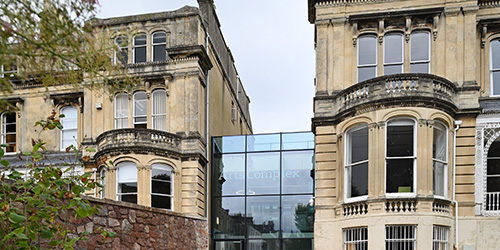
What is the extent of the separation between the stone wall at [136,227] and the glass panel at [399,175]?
7.44 meters

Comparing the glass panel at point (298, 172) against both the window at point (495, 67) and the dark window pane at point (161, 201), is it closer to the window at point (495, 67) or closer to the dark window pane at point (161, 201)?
the dark window pane at point (161, 201)

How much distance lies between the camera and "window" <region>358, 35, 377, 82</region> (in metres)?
16.6

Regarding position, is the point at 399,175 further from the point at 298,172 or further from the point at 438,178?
the point at 298,172

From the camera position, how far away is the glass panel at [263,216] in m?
21.4

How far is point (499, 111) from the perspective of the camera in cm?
1515

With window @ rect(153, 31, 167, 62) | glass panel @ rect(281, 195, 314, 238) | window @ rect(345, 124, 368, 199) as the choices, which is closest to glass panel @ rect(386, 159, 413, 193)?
window @ rect(345, 124, 368, 199)

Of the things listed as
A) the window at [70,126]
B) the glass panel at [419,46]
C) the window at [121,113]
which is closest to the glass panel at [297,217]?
the glass panel at [419,46]

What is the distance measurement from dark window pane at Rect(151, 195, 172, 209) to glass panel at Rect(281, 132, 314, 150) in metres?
6.19

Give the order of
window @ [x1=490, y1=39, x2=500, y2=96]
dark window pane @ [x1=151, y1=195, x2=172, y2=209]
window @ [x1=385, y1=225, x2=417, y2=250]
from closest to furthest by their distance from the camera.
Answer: window @ [x1=385, y1=225, x2=417, y2=250], window @ [x1=490, y1=39, x2=500, y2=96], dark window pane @ [x1=151, y1=195, x2=172, y2=209]

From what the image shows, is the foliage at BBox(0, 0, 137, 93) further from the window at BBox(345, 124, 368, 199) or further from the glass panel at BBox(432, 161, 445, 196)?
the glass panel at BBox(432, 161, 445, 196)

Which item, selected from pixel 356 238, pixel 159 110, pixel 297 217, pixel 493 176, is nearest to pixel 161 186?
pixel 159 110

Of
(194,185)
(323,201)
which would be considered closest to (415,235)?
(323,201)

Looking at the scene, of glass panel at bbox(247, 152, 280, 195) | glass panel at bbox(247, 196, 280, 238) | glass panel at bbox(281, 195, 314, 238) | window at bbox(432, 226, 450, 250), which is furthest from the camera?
glass panel at bbox(247, 152, 280, 195)

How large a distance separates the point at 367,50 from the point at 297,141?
21.8 ft
